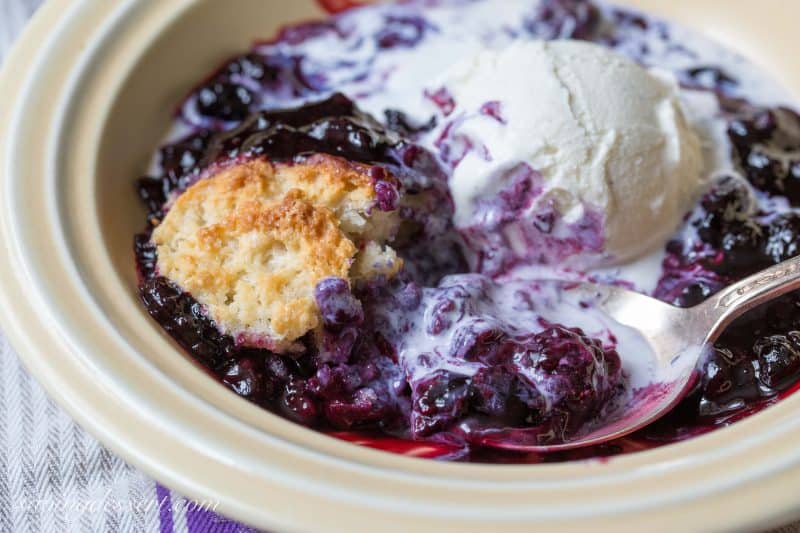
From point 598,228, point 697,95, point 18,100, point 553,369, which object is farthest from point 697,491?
point 18,100

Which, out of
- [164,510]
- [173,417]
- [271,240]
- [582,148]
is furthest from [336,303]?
[582,148]

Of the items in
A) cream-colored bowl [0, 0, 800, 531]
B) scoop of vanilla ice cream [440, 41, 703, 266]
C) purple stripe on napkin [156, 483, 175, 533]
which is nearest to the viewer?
cream-colored bowl [0, 0, 800, 531]

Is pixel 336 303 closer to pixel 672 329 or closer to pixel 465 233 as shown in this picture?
pixel 465 233

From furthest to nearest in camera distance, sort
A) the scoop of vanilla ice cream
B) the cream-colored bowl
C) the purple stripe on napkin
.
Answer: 1. the scoop of vanilla ice cream
2. the purple stripe on napkin
3. the cream-colored bowl

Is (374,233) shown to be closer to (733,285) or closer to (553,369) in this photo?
(553,369)

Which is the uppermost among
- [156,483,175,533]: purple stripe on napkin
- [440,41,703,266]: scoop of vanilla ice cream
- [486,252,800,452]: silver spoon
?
[440,41,703,266]: scoop of vanilla ice cream

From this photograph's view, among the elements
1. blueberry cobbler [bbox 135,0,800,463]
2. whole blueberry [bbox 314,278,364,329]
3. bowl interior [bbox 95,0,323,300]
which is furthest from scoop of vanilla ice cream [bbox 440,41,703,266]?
bowl interior [bbox 95,0,323,300]

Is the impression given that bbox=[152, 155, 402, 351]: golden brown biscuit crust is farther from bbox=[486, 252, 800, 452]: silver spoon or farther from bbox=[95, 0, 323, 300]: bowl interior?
bbox=[486, 252, 800, 452]: silver spoon

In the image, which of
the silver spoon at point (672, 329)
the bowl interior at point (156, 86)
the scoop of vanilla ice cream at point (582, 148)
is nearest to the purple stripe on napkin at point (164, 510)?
the bowl interior at point (156, 86)
